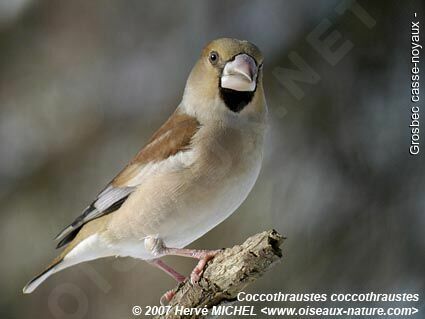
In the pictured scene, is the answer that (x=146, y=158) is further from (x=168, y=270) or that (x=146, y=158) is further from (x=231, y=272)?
(x=231, y=272)

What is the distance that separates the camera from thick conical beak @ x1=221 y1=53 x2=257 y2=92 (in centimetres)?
243

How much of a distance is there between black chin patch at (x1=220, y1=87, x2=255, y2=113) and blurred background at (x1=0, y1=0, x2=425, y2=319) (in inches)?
26.9

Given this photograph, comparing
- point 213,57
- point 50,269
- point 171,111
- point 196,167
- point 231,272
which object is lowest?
point 231,272

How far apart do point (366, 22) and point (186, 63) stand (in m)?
0.96

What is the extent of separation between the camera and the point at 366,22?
330 centimetres

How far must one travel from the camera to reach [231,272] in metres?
2.15

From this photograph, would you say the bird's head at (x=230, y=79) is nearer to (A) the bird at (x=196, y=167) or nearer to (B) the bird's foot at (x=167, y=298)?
(A) the bird at (x=196, y=167)

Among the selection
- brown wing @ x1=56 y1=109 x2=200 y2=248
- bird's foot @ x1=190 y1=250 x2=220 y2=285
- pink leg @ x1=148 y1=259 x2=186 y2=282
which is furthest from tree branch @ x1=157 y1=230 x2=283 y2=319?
brown wing @ x1=56 y1=109 x2=200 y2=248

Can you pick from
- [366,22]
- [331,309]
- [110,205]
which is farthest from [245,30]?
[331,309]

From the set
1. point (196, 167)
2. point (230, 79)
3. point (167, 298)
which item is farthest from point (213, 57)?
point (167, 298)

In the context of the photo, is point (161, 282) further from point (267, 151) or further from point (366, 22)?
point (366, 22)

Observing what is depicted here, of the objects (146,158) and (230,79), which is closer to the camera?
(230,79)

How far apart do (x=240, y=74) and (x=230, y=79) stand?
0.17 ft

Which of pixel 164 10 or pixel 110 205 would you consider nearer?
pixel 110 205
